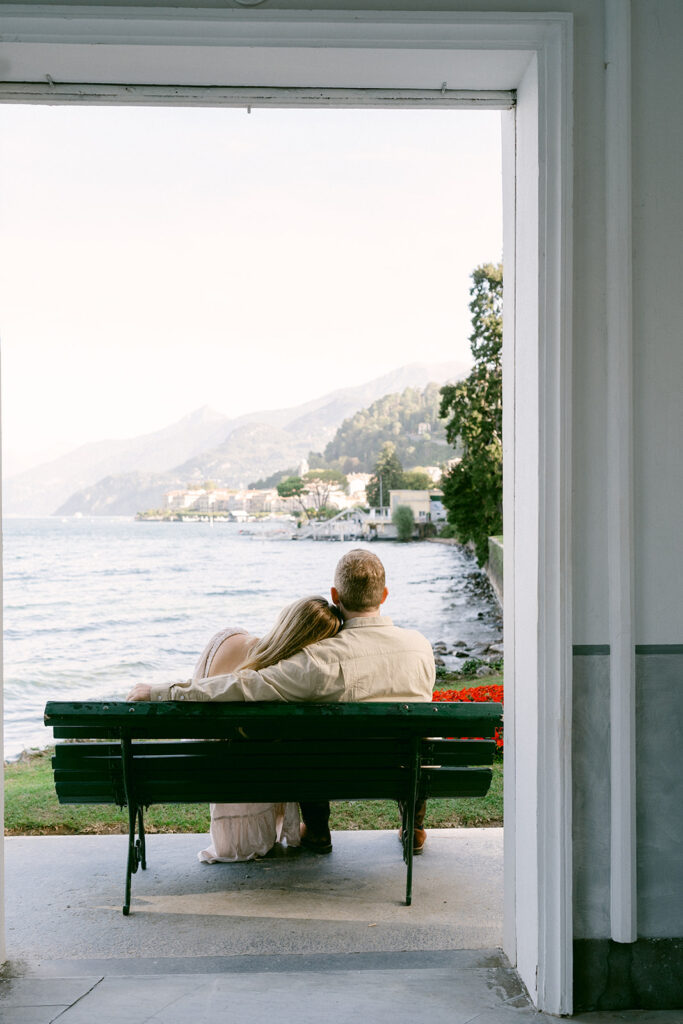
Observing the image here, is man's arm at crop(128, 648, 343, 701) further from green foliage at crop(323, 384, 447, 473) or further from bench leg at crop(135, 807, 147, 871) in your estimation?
green foliage at crop(323, 384, 447, 473)

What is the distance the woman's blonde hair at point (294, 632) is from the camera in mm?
2732

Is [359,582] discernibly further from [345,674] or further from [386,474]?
[386,474]

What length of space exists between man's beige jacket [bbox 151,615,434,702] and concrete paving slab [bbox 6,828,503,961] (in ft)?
2.22

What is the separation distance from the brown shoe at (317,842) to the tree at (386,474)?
2.53 metres

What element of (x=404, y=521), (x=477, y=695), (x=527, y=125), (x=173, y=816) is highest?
(x=527, y=125)

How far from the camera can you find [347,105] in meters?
2.19

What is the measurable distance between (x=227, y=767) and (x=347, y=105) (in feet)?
6.67

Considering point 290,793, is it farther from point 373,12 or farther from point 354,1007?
point 373,12

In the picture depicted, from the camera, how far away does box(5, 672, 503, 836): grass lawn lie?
154 inches

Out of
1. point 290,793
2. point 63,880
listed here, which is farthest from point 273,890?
point 63,880

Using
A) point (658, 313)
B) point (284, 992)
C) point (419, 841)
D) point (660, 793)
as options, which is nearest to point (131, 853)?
point (284, 992)

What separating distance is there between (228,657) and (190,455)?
4.83 meters

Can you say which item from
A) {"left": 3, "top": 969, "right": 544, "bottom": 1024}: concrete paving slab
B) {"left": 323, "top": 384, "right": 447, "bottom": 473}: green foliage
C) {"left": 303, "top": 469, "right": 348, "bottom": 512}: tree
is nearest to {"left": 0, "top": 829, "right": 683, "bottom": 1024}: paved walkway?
{"left": 3, "top": 969, "right": 544, "bottom": 1024}: concrete paving slab

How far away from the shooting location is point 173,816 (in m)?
4.10
